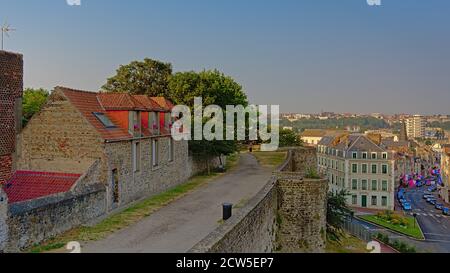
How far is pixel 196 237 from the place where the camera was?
13.9 metres

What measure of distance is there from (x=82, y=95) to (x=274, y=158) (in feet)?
73.9

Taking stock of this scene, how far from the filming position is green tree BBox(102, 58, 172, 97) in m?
47.0

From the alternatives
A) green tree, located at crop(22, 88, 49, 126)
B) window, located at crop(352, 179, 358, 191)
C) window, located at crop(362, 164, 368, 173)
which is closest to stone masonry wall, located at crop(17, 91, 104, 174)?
green tree, located at crop(22, 88, 49, 126)

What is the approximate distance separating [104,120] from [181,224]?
246 inches

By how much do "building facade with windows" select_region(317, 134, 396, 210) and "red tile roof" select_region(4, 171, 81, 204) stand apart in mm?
50222

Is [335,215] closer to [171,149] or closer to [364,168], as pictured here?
[171,149]

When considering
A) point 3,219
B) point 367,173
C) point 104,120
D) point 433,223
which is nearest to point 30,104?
point 104,120

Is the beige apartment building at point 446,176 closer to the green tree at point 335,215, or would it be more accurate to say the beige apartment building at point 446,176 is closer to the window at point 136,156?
the green tree at point 335,215

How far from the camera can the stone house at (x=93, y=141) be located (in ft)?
56.5

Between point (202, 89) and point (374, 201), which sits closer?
point (202, 89)

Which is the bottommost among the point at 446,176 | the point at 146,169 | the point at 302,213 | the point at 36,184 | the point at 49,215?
the point at 446,176

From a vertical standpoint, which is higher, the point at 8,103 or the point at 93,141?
the point at 8,103

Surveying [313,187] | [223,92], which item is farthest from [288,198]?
[223,92]

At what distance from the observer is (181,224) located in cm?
1573
